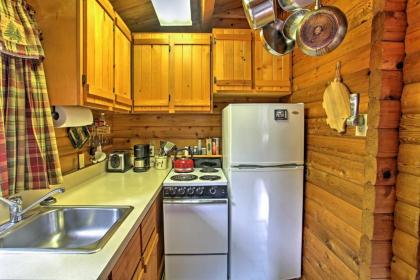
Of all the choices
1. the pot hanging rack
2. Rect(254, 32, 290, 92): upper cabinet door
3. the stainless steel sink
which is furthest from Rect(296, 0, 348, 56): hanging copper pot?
the stainless steel sink

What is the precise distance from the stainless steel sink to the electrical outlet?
133 centimetres

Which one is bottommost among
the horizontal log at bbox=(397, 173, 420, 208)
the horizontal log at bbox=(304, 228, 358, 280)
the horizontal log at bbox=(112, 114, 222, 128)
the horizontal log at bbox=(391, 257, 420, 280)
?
the horizontal log at bbox=(304, 228, 358, 280)

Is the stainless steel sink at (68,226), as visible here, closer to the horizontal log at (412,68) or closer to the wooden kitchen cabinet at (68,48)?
the wooden kitchen cabinet at (68,48)

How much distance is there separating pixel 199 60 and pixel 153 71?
469mm

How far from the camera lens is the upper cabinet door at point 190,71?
8.70 feet

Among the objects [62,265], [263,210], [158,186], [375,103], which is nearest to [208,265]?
[263,210]

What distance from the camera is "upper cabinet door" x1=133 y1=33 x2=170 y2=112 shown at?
2645 mm

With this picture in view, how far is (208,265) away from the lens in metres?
2.21

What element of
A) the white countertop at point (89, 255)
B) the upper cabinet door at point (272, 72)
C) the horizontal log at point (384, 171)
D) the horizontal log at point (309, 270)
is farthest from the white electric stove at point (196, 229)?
the horizontal log at point (384, 171)

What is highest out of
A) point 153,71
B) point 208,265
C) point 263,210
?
point 153,71

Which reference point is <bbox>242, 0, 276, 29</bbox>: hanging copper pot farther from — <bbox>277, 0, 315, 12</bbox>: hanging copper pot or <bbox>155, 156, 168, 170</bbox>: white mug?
<bbox>155, 156, 168, 170</bbox>: white mug

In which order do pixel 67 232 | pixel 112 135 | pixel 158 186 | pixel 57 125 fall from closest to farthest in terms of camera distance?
pixel 67 232 → pixel 57 125 → pixel 158 186 → pixel 112 135

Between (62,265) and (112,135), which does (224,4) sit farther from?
(62,265)

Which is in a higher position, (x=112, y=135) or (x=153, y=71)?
(x=153, y=71)
